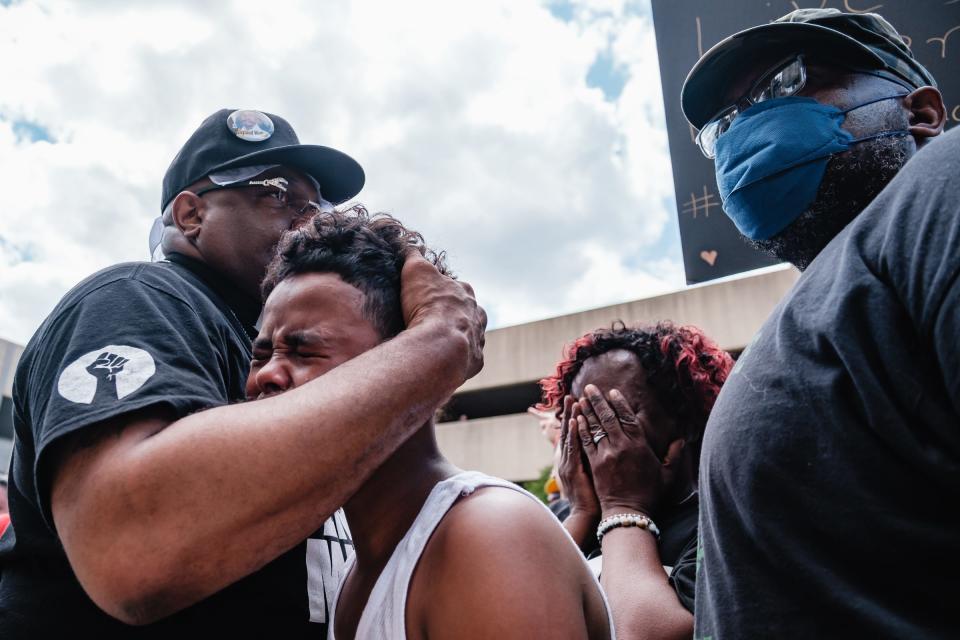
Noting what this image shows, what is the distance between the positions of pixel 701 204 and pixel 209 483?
2.41m

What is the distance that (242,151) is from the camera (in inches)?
96.1

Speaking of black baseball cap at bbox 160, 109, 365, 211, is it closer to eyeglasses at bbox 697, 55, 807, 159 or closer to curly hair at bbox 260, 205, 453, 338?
curly hair at bbox 260, 205, 453, 338

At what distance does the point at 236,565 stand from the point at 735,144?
1731mm

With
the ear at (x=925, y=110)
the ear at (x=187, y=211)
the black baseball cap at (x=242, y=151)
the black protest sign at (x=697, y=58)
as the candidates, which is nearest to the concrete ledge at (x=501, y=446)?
the black protest sign at (x=697, y=58)

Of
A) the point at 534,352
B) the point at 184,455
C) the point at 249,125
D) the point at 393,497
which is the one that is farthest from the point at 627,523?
the point at 534,352

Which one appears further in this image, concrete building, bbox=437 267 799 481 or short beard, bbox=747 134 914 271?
concrete building, bbox=437 267 799 481

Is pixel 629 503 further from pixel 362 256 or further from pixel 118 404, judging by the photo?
pixel 118 404

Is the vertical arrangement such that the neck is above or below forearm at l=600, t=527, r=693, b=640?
above

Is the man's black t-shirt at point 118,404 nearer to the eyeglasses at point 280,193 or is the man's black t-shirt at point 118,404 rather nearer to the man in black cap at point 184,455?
the man in black cap at point 184,455

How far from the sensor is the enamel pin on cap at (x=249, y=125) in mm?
2475

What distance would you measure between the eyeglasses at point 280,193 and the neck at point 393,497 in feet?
3.79

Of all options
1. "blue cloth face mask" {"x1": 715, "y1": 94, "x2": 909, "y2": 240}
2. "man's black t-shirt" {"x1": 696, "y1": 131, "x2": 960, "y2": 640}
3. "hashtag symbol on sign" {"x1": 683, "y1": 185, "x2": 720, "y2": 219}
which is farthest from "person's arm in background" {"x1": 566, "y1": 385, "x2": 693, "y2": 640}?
"blue cloth face mask" {"x1": 715, "y1": 94, "x2": 909, "y2": 240}

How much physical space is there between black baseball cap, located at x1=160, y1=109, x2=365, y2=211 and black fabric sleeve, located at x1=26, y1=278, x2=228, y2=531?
3.22 feet

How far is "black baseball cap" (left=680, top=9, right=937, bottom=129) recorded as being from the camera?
185 cm
